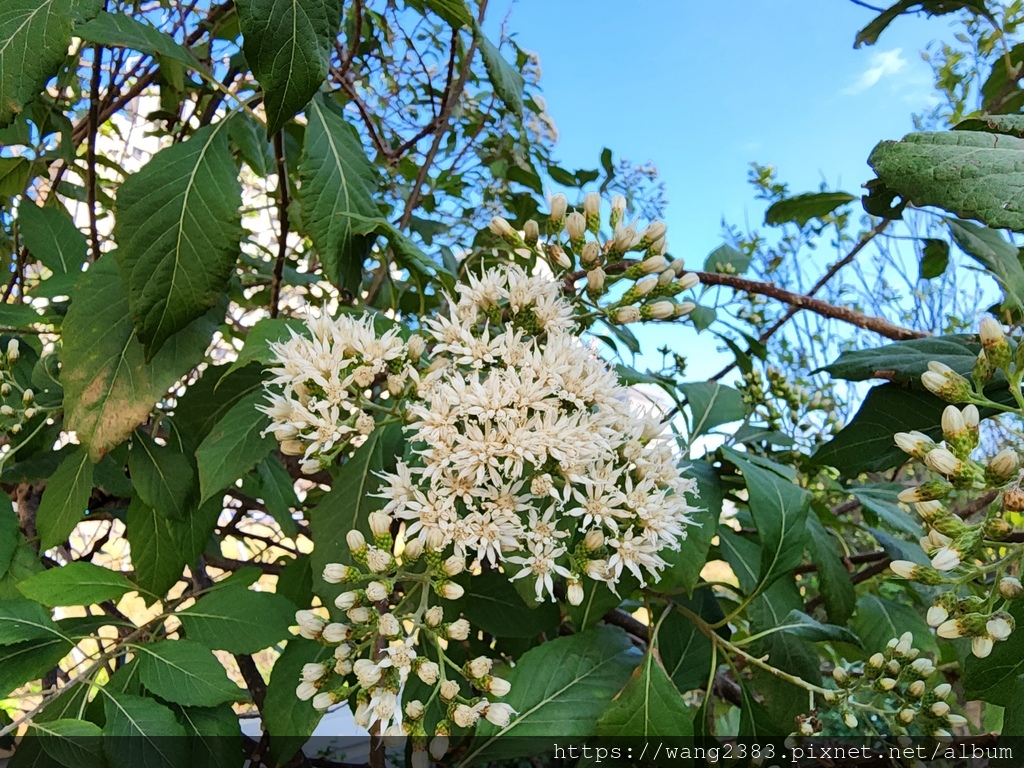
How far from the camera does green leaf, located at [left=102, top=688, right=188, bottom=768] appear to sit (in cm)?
71

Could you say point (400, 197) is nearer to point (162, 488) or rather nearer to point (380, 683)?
point (162, 488)

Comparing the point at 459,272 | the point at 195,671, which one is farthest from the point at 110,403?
the point at 459,272

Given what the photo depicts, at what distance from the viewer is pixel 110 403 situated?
2.46 ft

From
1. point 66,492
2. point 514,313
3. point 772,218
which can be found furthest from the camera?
point 772,218

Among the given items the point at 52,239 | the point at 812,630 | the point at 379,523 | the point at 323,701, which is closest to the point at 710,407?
the point at 812,630

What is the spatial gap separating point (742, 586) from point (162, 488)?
2.61 ft

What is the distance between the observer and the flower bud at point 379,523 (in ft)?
2.14

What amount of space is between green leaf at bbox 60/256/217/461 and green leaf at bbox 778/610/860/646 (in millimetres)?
789

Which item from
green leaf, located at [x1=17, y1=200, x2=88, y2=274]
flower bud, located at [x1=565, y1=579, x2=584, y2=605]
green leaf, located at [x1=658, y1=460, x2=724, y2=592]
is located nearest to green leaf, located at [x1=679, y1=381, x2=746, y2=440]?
green leaf, located at [x1=658, y1=460, x2=724, y2=592]

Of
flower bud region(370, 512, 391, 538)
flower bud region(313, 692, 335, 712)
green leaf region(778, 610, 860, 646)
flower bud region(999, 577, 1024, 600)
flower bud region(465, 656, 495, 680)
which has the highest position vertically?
flower bud region(370, 512, 391, 538)

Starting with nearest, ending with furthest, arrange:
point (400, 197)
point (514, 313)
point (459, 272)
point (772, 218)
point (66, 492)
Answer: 1. point (514, 313)
2. point (66, 492)
3. point (772, 218)
4. point (459, 272)
5. point (400, 197)

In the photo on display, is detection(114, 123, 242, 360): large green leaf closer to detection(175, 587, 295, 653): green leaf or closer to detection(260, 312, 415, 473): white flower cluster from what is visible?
detection(260, 312, 415, 473): white flower cluster

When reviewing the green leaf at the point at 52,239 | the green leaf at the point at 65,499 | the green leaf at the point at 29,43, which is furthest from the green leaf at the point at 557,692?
the green leaf at the point at 52,239

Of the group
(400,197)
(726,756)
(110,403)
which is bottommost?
(726,756)
